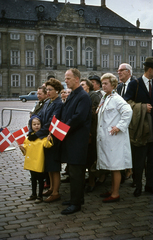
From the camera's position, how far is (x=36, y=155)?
4.79 meters

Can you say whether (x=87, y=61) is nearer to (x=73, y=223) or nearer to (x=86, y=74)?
(x=86, y=74)

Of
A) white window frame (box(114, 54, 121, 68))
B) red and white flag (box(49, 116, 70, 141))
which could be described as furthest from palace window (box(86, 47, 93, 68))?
red and white flag (box(49, 116, 70, 141))

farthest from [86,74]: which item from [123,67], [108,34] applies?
[123,67]

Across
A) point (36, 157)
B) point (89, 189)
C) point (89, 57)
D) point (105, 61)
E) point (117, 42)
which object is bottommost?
point (89, 189)

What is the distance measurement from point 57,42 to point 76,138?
49250 mm

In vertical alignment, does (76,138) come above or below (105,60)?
below

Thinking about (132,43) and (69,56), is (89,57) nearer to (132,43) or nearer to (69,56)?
(69,56)

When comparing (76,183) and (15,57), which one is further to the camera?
(15,57)

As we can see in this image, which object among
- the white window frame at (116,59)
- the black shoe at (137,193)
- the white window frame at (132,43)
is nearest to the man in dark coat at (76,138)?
the black shoe at (137,193)

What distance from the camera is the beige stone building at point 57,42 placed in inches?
1960

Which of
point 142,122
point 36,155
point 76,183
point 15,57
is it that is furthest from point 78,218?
point 15,57

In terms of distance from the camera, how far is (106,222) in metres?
3.99

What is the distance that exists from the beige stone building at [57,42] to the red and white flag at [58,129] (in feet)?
153

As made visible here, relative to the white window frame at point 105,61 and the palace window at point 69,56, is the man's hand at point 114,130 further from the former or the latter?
the white window frame at point 105,61
